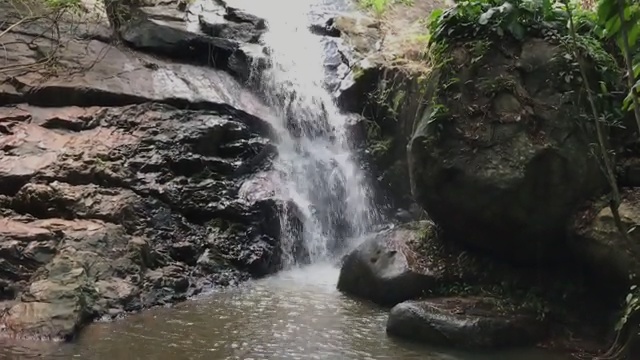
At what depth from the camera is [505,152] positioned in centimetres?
557

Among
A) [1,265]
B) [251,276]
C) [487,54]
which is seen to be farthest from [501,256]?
[1,265]

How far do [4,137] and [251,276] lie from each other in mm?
3383

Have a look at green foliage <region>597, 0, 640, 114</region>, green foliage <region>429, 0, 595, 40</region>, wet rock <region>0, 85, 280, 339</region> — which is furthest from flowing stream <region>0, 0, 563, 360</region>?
green foliage <region>429, 0, 595, 40</region>

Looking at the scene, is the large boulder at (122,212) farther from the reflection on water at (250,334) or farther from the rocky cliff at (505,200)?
the rocky cliff at (505,200)

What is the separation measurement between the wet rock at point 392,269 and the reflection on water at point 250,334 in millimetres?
213

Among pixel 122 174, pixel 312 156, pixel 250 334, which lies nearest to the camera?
pixel 250 334

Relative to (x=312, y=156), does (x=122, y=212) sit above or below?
below

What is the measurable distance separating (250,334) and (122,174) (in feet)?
9.87

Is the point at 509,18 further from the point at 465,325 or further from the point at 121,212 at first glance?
the point at 121,212

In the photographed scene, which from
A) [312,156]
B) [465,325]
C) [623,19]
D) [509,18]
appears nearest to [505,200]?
[465,325]

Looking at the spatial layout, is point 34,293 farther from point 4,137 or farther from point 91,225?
point 4,137

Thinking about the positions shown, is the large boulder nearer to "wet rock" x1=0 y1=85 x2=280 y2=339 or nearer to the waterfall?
"wet rock" x1=0 y1=85 x2=280 y2=339

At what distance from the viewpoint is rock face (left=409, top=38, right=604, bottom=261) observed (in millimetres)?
5434

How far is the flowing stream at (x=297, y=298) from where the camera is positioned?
459cm
